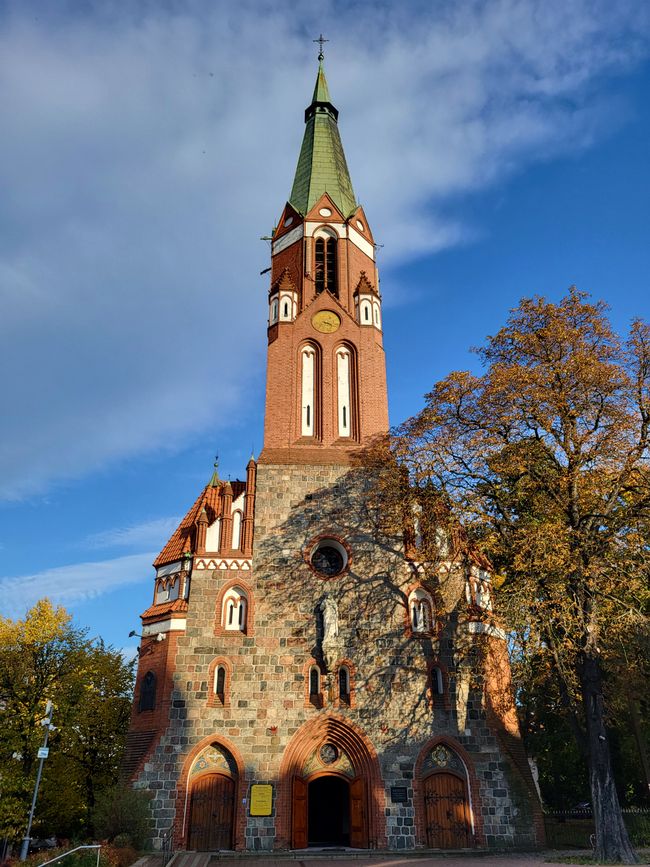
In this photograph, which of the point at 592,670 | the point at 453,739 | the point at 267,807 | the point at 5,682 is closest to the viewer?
the point at 592,670

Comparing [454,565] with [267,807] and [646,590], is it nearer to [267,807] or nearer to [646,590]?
[646,590]

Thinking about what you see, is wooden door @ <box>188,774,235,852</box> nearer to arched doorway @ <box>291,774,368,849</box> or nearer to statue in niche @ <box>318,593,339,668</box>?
arched doorway @ <box>291,774,368,849</box>

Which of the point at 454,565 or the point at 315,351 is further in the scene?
the point at 315,351

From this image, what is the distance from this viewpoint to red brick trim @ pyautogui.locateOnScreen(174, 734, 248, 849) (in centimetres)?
1792

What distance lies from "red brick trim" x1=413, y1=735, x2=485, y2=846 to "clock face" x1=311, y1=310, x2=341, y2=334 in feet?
51.0

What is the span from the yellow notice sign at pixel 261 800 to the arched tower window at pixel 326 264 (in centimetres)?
1867

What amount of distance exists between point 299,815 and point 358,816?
1703 mm

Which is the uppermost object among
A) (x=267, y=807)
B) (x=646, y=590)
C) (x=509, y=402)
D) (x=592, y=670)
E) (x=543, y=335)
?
(x=543, y=335)

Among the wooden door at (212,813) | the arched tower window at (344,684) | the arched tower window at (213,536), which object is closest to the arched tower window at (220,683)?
the wooden door at (212,813)

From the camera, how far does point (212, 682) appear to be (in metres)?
19.6

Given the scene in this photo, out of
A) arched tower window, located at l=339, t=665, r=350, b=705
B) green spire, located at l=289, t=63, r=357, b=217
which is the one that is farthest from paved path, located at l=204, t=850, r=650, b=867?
green spire, located at l=289, t=63, r=357, b=217

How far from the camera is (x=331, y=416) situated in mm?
25188

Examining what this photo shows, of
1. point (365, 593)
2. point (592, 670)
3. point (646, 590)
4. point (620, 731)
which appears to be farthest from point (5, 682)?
point (620, 731)

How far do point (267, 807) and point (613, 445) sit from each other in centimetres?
1377
